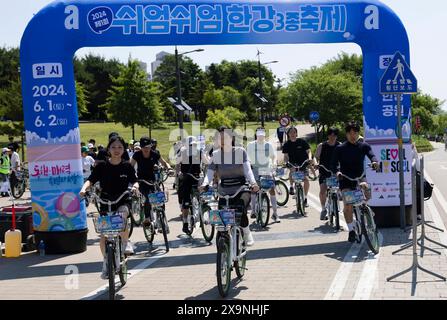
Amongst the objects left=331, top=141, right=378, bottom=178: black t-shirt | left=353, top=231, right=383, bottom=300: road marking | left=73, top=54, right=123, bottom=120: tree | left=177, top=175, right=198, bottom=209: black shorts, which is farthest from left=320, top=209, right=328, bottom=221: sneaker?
left=73, top=54, right=123, bottom=120: tree

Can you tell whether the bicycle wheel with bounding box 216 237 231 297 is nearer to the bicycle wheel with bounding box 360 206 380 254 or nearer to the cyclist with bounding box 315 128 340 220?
the bicycle wheel with bounding box 360 206 380 254

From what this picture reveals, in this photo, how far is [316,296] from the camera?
682 centimetres

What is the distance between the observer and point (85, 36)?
10242 mm

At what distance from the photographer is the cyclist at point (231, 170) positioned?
26.0 feet

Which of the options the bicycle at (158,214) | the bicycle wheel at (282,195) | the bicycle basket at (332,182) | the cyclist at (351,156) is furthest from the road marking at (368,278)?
the bicycle wheel at (282,195)

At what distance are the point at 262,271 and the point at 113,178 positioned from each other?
2.40m

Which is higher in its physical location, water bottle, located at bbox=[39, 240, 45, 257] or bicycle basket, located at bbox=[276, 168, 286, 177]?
bicycle basket, located at bbox=[276, 168, 286, 177]

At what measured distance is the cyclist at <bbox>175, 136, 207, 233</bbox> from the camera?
38.2 feet

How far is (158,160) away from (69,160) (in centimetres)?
178

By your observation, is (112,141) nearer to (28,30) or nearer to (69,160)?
(69,160)

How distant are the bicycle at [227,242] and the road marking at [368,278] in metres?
1.47


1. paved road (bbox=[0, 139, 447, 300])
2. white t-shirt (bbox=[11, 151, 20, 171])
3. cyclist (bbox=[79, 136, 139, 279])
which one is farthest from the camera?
white t-shirt (bbox=[11, 151, 20, 171])

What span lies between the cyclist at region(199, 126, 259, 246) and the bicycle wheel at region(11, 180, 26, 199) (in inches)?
570
